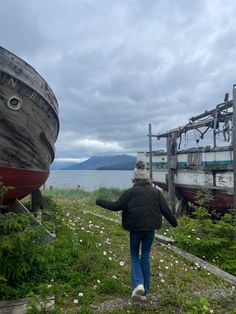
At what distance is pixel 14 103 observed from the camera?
Answer: 22.0 ft

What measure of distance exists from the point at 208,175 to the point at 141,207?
8687mm

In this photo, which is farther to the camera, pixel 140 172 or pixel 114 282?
pixel 114 282

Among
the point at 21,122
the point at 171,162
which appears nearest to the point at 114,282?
the point at 21,122

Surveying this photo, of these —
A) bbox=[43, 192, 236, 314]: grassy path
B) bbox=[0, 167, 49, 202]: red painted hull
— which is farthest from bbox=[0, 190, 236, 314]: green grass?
bbox=[0, 167, 49, 202]: red painted hull

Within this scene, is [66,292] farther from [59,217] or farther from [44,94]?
[59,217]

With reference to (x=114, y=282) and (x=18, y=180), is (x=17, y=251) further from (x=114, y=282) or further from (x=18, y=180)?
(x=18, y=180)

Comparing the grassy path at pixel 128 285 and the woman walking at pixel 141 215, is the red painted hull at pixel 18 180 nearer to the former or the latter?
the grassy path at pixel 128 285

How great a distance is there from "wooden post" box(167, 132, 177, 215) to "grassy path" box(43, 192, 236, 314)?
7.39 metres

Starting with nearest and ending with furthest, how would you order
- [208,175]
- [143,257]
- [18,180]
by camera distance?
[143,257] < [18,180] < [208,175]

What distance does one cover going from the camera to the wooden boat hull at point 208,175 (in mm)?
11852

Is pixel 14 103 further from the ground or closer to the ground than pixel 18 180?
further from the ground

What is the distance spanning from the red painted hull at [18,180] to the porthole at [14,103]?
1134 mm

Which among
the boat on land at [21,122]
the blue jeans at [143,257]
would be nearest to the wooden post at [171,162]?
the boat on land at [21,122]

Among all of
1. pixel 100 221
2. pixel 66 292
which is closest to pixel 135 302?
pixel 66 292
